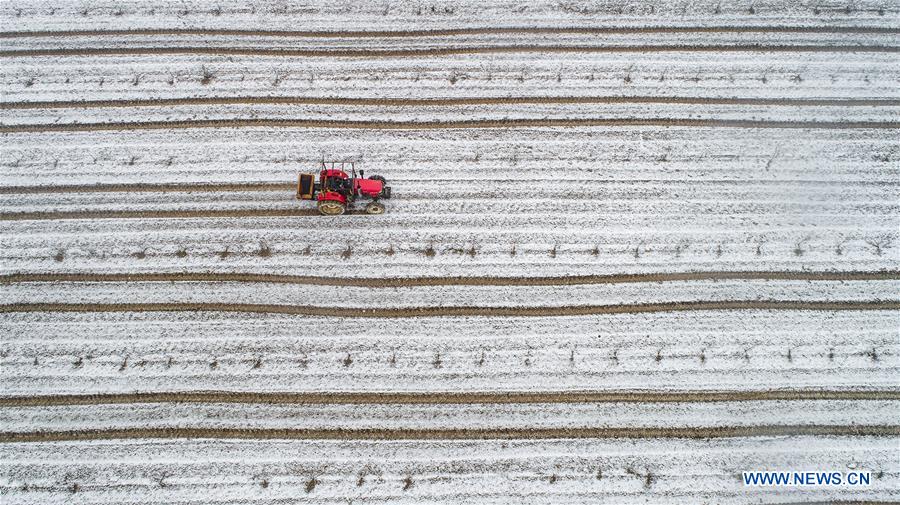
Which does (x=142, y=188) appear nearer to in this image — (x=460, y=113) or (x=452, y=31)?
(x=460, y=113)

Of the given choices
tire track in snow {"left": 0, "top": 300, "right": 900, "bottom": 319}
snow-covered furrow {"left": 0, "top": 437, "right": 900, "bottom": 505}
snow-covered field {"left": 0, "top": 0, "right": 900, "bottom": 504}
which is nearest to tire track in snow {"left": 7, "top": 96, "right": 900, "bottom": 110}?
snow-covered field {"left": 0, "top": 0, "right": 900, "bottom": 504}

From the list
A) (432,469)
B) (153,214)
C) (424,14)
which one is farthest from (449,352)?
(424,14)

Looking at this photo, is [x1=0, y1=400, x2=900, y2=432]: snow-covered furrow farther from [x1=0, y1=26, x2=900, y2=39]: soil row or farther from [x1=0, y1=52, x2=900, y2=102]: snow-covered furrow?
[x1=0, y1=26, x2=900, y2=39]: soil row

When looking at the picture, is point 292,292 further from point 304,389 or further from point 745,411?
point 745,411

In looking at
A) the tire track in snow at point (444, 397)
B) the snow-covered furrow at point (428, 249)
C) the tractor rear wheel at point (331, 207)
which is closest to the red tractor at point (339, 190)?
the tractor rear wheel at point (331, 207)

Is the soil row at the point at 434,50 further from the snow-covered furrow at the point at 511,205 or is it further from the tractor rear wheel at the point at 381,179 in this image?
the snow-covered furrow at the point at 511,205
